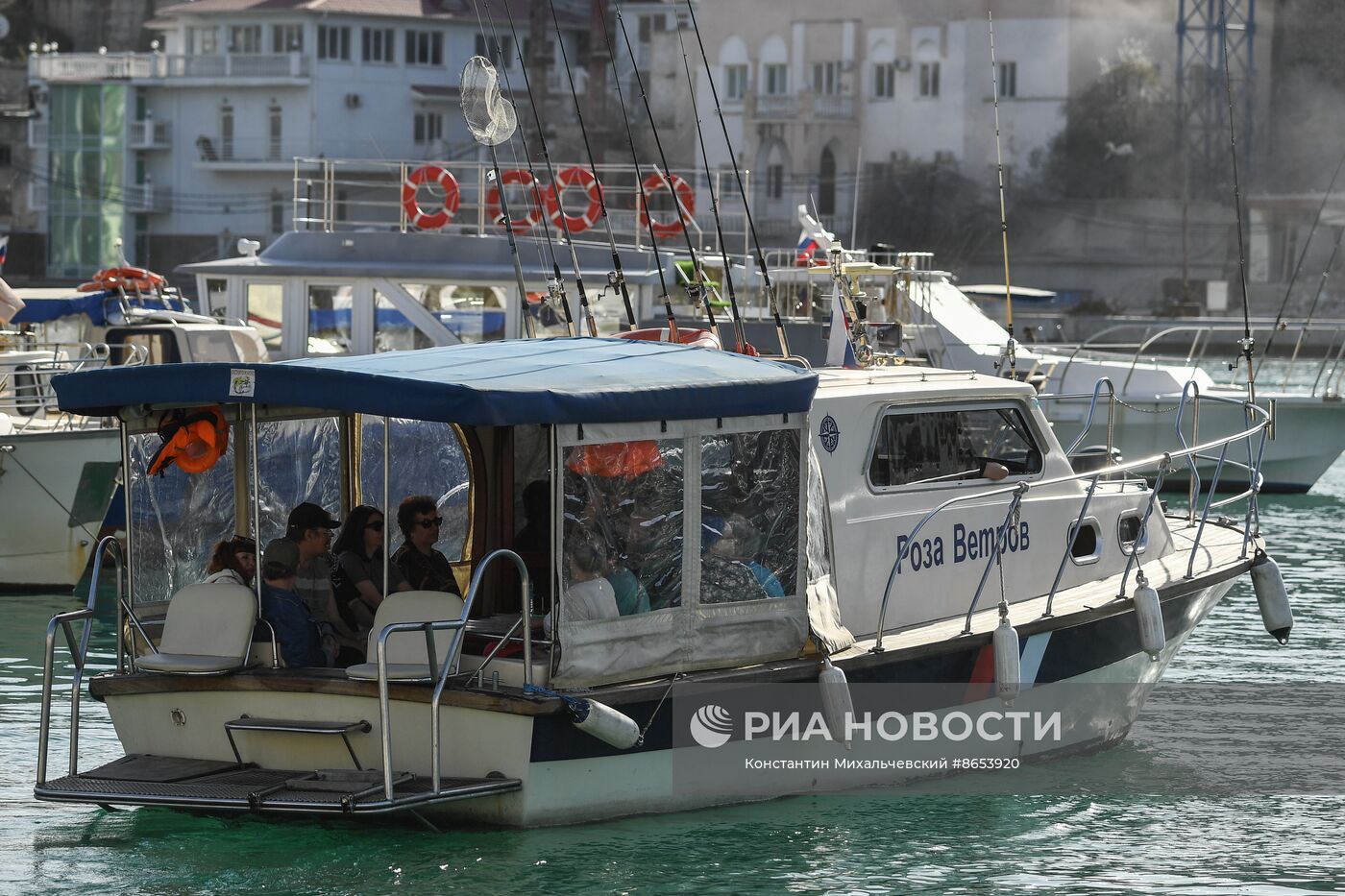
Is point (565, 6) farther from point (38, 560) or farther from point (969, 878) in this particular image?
point (969, 878)

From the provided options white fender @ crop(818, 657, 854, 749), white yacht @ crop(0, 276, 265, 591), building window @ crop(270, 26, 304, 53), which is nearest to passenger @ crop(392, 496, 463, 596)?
white fender @ crop(818, 657, 854, 749)

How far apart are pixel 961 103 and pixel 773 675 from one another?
63.1 metres

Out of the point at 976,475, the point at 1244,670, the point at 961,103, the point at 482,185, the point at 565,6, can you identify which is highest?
the point at 565,6

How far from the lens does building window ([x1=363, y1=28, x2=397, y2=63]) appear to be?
6925 cm

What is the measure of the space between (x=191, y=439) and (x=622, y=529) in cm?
193

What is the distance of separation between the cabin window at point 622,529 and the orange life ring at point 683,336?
5.36ft

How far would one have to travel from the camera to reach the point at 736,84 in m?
73.0

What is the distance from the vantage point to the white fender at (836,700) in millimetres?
7945

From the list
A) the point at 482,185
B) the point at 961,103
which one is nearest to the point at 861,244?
the point at 961,103

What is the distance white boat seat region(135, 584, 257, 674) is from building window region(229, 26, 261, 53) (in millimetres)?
64900

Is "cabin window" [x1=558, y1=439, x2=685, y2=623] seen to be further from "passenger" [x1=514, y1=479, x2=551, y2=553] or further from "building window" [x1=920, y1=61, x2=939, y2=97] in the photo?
"building window" [x1=920, y1=61, x2=939, y2=97]

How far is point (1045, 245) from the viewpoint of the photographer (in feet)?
225

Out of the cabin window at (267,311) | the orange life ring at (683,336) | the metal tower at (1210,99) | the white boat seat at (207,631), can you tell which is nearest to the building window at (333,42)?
the metal tower at (1210,99)

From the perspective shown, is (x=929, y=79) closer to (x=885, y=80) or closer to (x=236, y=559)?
(x=885, y=80)
